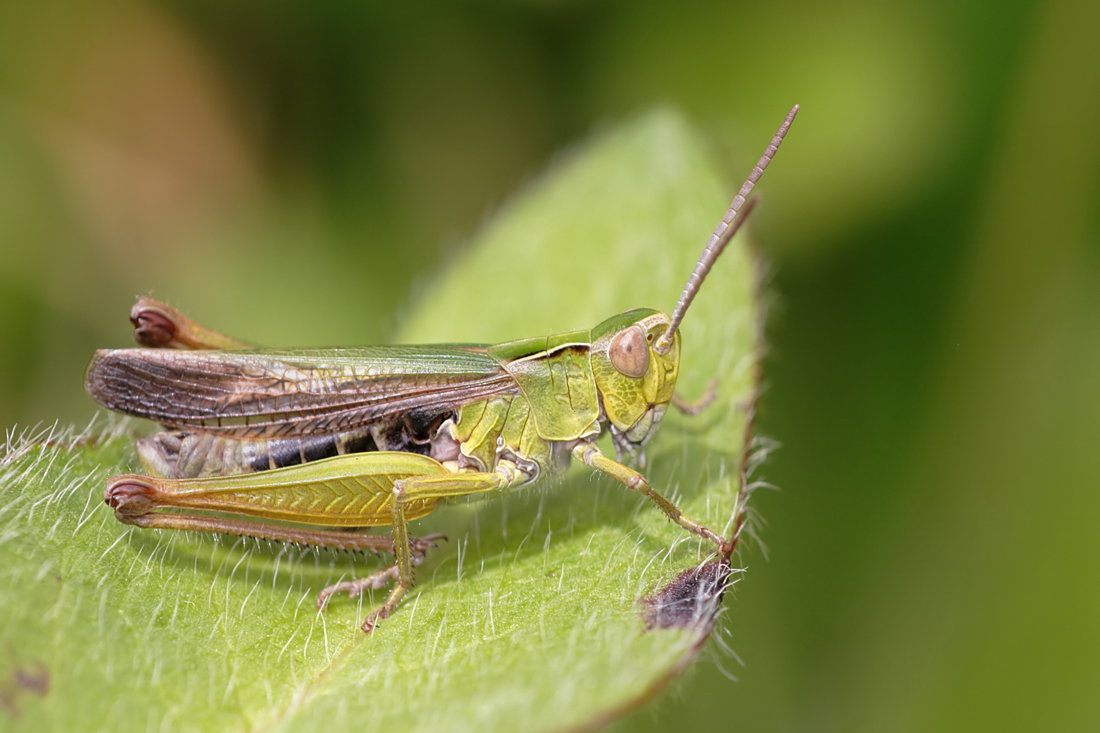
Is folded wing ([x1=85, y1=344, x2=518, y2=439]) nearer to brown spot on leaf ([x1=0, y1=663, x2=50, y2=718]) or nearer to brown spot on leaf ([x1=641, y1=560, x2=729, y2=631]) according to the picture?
brown spot on leaf ([x1=641, y1=560, x2=729, y2=631])

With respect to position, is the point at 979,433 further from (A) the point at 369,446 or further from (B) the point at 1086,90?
(A) the point at 369,446

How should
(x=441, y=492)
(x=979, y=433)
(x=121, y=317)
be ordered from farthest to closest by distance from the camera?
(x=121, y=317) < (x=979, y=433) < (x=441, y=492)

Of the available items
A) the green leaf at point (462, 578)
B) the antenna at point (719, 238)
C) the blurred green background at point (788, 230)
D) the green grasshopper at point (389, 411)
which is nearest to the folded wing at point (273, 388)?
the green grasshopper at point (389, 411)

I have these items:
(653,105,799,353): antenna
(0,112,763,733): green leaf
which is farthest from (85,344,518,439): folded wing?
(653,105,799,353): antenna

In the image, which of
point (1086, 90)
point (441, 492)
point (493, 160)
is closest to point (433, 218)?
point (493, 160)

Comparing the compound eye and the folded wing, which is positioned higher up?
the compound eye

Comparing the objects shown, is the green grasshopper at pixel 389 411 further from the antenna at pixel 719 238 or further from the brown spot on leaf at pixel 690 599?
the brown spot on leaf at pixel 690 599
